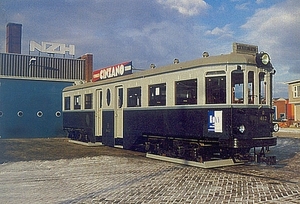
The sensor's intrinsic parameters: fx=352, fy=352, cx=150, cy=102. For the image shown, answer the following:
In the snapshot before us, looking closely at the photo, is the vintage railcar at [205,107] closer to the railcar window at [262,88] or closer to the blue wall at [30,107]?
the railcar window at [262,88]

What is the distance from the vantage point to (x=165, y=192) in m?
7.23

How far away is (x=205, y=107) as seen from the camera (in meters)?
10.7

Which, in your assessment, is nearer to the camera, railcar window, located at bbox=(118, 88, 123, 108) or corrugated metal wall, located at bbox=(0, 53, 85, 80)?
railcar window, located at bbox=(118, 88, 123, 108)

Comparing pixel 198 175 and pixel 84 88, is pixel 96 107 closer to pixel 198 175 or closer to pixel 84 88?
pixel 84 88

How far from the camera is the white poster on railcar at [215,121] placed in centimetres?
1036

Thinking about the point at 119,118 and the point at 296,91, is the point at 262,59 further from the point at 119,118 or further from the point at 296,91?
the point at 296,91

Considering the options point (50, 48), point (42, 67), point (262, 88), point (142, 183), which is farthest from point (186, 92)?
point (50, 48)

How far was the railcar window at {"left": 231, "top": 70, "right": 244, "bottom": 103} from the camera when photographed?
34.3ft

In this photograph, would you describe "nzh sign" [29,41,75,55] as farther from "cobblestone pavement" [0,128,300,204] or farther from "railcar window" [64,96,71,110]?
"cobblestone pavement" [0,128,300,204]

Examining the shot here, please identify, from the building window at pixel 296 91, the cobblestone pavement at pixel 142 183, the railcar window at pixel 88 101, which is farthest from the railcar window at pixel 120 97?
the building window at pixel 296 91

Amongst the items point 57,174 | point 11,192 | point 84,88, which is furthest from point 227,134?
point 84,88

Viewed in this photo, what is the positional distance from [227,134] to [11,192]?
5981 mm

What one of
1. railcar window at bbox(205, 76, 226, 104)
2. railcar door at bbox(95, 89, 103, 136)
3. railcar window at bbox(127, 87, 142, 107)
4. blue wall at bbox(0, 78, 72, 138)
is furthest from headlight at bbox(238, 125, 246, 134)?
blue wall at bbox(0, 78, 72, 138)

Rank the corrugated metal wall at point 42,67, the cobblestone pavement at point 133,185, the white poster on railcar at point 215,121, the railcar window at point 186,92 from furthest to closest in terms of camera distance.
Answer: the corrugated metal wall at point 42,67, the railcar window at point 186,92, the white poster on railcar at point 215,121, the cobblestone pavement at point 133,185
